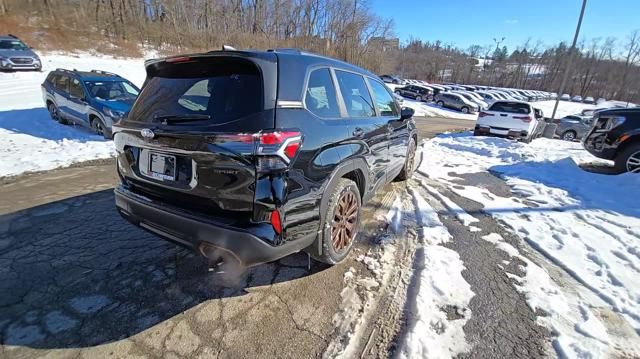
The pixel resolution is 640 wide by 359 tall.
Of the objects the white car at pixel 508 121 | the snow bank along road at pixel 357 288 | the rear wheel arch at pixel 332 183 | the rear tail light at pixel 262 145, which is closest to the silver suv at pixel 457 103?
the white car at pixel 508 121

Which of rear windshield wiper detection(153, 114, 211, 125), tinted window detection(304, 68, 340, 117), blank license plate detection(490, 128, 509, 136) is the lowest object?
blank license plate detection(490, 128, 509, 136)

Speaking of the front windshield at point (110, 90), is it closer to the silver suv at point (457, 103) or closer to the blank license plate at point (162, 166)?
the blank license plate at point (162, 166)

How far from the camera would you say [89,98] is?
7.98 meters

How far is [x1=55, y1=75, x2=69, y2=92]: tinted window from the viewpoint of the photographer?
8750 millimetres

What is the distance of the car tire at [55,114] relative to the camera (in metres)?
9.02

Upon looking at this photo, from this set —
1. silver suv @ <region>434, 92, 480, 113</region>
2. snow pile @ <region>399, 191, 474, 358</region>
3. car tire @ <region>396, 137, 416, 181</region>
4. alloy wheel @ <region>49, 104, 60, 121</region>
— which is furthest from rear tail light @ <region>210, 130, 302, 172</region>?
silver suv @ <region>434, 92, 480, 113</region>

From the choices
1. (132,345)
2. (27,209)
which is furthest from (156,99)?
(27,209)

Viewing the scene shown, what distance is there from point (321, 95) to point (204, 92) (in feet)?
3.15

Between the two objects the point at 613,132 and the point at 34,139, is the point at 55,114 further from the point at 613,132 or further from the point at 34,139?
the point at 613,132

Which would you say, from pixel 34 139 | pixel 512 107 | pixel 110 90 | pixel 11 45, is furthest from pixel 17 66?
pixel 512 107

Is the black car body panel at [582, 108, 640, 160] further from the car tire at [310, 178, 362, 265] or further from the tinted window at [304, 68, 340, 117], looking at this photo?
the tinted window at [304, 68, 340, 117]

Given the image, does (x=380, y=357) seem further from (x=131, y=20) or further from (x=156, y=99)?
(x=131, y=20)

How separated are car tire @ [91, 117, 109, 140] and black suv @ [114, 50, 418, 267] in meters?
6.32

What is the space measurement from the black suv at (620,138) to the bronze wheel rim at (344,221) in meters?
6.81
